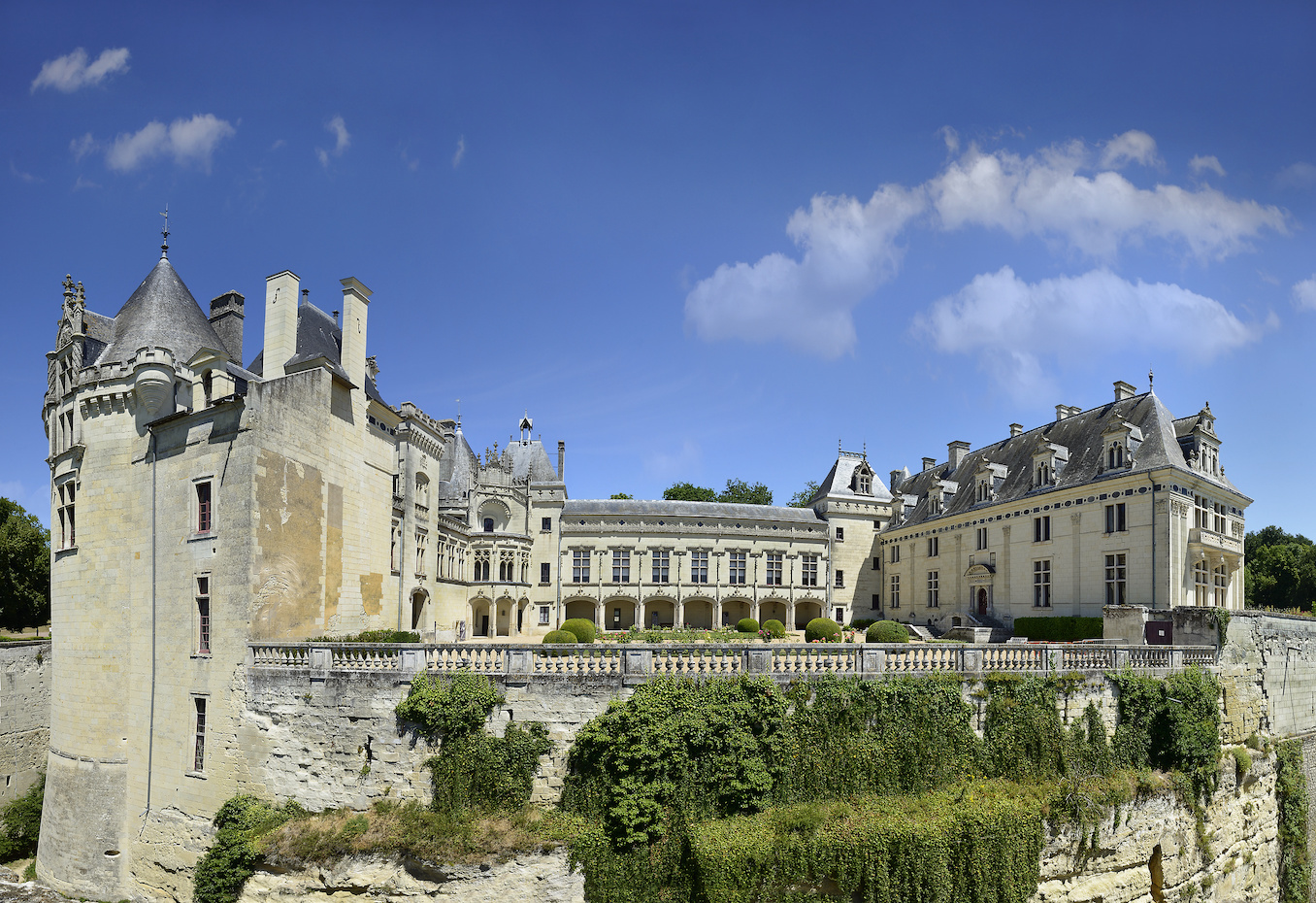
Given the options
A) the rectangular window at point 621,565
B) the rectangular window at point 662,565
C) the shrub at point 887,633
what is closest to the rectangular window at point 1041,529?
the shrub at point 887,633

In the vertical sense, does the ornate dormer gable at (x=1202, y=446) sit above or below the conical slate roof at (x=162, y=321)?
below

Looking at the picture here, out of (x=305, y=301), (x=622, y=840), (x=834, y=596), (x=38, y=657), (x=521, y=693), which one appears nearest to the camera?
(x=622, y=840)

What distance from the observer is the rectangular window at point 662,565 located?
47562mm

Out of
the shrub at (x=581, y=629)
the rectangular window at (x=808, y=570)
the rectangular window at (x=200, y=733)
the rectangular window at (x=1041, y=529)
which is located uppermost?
the rectangular window at (x=1041, y=529)

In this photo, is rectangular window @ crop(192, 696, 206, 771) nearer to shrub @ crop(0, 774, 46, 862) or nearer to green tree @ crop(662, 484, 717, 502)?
shrub @ crop(0, 774, 46, 862)

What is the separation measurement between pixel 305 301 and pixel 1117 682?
80.5 ft

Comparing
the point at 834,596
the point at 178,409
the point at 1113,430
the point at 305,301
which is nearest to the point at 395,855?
the point at 178,409

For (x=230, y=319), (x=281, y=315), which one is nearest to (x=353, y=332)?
(x=281, y=315)

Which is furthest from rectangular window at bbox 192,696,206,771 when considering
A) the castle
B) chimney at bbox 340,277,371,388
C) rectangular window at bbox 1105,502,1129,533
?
rectangular window at bbox 1105,502,1129,533

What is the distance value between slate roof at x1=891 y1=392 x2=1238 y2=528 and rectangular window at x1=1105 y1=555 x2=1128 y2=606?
3.09 metres

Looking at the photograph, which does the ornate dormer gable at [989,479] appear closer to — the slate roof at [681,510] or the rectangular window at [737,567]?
the slate roof at [681,510]

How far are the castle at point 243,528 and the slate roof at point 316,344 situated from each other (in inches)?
3.7

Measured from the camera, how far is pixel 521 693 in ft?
50.4

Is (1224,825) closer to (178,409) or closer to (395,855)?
(395,855)
